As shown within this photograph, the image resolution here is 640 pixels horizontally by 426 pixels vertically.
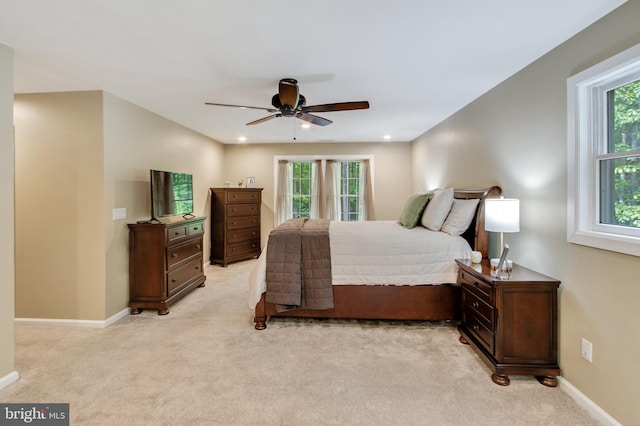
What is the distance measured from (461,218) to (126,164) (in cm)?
378

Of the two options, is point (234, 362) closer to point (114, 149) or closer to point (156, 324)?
point (156, 324)

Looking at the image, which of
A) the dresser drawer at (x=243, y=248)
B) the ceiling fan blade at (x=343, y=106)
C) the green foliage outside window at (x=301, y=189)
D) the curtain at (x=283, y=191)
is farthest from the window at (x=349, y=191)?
the ceiling fan blade at (x=343, y=106)

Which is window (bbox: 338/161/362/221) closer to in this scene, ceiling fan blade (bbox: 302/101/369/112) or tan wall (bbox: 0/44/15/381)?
ceiling fan blade (bbox: 302/101/369/112)

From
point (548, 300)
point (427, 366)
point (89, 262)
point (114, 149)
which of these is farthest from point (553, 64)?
point (89, 262)

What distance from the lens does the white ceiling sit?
5.52ft

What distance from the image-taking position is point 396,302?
2.90m

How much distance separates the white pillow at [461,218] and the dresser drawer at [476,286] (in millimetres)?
511

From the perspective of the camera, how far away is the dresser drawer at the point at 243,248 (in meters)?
5.38

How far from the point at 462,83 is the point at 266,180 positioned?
4.28 meters

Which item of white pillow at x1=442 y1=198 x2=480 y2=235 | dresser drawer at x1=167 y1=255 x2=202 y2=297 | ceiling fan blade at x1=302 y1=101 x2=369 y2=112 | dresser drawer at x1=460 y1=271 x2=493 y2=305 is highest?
ceiling fan blade at x1=302 y1=101 x2=369 y2=112

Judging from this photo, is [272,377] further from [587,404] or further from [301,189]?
[301,189]

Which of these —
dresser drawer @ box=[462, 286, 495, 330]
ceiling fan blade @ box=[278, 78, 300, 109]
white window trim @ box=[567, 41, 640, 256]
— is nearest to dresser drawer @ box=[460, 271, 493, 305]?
dresser drawer @ box=[462, 286, 495, 330]

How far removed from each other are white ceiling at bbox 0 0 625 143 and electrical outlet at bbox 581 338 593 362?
203 cm

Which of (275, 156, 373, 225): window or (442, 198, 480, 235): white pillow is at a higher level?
(275, 156, 373, 225): window
